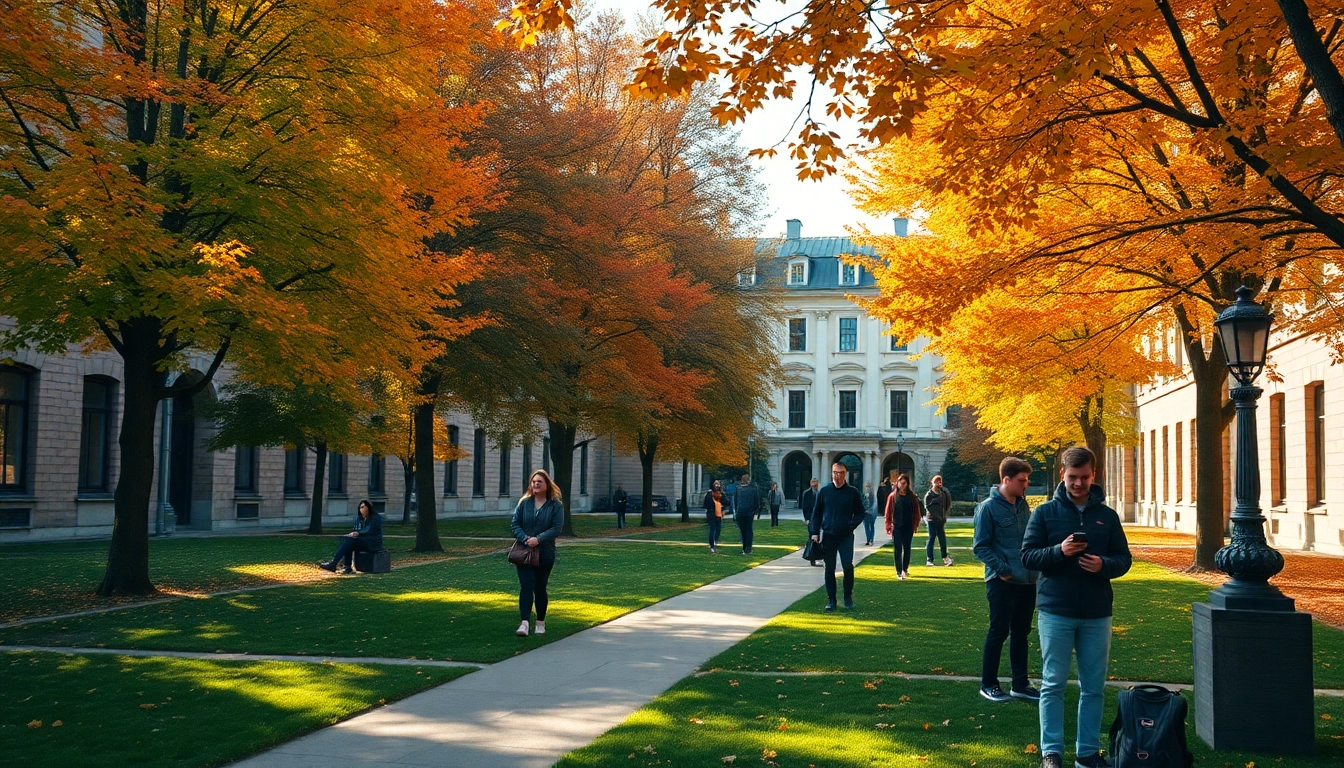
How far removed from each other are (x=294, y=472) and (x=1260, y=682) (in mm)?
37670

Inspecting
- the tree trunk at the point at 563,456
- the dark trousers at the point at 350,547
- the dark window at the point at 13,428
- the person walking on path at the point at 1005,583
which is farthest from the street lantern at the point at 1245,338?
the tree trunk at the point at 563,456

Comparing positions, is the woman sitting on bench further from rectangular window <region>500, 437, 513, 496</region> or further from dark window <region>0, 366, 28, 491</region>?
rectangular window <region>500, 437, 513, 496</region>

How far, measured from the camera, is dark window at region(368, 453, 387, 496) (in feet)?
151

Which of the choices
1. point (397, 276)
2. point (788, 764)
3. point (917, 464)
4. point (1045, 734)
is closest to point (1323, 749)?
point (1045, 734)

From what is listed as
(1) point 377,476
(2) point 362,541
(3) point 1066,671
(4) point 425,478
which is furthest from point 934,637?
(1) point 377,476

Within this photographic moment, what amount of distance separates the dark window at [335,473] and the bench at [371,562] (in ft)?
79.4

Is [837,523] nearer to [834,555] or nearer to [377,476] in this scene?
[834,555]

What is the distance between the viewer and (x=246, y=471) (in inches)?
1476

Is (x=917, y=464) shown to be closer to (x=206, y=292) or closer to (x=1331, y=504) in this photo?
(x=1331, y=504)

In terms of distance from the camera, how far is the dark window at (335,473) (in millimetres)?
43000

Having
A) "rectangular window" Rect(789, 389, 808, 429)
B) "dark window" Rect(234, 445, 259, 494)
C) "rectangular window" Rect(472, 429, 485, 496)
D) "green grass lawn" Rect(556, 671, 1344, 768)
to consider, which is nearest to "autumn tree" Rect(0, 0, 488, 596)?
"green grass lawn" Rect(556, 671, 1344, 768)

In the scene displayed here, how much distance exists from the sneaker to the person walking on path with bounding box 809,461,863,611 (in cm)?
526

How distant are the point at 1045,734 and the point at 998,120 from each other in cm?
763

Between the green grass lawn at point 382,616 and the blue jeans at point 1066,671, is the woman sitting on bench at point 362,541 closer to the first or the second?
the green grass lawn at point 382,616
